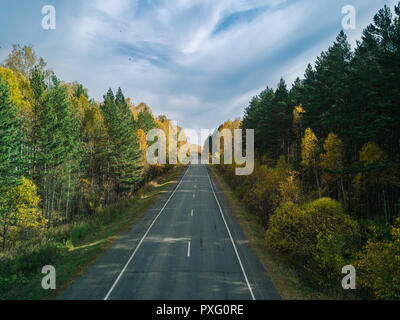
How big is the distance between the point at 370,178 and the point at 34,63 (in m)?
42.1

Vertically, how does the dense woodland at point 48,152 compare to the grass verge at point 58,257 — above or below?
above

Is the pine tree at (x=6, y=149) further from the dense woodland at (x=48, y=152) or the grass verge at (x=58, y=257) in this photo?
the grass verge at (x=58, y=257)

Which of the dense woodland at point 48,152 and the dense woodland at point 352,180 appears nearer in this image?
the dense woodland at point 352,180

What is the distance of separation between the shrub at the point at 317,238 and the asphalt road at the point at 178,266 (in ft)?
7.74

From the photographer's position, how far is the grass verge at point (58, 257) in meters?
10.3

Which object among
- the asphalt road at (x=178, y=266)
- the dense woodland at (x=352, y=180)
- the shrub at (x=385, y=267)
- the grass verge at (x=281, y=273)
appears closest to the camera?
the shrub at (x=385, y=267)

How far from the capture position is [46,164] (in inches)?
986

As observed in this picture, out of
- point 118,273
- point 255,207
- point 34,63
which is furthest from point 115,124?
point 118,273

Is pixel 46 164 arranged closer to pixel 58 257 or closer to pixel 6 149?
pixel 6 149

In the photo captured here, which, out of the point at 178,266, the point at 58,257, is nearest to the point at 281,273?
the point at 178,266

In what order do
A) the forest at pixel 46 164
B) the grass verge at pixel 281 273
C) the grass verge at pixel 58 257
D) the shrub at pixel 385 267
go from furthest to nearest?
the forest at pixel 46 164
the grass verge at pixel 58 257
the grass verge at pixel 281 273
the shrub at pixel 385 267

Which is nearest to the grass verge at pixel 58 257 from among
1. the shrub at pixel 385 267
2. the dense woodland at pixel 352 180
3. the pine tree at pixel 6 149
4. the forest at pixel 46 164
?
the forest at pixel 46 164

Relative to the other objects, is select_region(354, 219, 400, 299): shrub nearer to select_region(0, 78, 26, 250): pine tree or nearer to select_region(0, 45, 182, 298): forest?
select_region(0, 45, 182, 298): forest

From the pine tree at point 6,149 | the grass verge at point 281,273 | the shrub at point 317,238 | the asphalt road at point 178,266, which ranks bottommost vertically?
the grass verge at point 281,273
